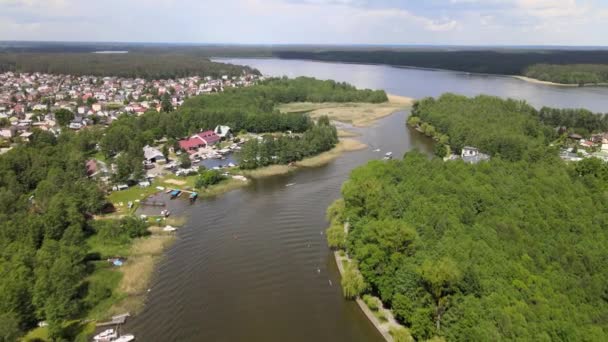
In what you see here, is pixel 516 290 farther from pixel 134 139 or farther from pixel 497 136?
pixel 134 139

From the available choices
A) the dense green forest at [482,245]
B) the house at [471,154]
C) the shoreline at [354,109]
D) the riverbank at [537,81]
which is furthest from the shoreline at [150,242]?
the riverbank at [537,81]

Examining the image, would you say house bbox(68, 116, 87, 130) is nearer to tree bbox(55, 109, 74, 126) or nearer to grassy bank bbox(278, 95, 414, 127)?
tree bbox(55, 109, 74, 126)

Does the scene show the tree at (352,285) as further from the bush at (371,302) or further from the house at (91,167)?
the house at (91,167)

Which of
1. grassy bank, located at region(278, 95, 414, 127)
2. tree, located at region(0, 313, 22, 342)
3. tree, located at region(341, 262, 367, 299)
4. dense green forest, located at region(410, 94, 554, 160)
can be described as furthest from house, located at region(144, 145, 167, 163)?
dense green forest, located at region(410, 94, 554, 160)

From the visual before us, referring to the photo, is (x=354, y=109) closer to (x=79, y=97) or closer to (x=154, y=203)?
(x=154, y=203)

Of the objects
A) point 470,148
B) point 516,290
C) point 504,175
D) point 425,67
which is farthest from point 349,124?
point 425,67

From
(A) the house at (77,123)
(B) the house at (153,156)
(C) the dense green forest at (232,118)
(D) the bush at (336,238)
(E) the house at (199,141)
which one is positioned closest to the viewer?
(D) the bush at (336,238)
